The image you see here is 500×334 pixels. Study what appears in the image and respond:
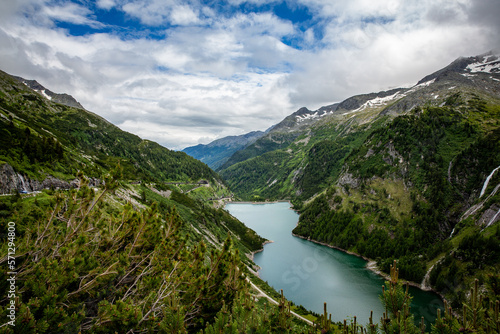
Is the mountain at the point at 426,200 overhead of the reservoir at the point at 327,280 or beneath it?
overhead

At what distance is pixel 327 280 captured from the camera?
64.9 m

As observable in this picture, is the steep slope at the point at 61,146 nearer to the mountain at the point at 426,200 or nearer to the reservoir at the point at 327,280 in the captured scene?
the reservoir at the point at 327,280

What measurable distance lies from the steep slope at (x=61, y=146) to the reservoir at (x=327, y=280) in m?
48.9

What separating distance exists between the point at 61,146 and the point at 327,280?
69.3m

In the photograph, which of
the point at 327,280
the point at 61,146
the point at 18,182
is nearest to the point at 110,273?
the point at 18,182

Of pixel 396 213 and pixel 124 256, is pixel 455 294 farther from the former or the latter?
pixel 124 256

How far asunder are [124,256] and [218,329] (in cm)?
570

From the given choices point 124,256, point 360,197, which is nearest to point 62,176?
point 124,256

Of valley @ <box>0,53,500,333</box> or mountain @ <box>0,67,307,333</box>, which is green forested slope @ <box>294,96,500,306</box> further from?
mountain @ <box>0,67,307,333</box>

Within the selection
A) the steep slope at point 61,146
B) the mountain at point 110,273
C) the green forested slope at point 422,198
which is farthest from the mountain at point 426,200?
the steep slope at point 61,146

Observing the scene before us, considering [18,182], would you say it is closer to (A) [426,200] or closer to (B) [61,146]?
(B) [61,146]

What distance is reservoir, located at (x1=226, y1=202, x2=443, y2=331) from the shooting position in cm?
5091

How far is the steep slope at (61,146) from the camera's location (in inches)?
1384

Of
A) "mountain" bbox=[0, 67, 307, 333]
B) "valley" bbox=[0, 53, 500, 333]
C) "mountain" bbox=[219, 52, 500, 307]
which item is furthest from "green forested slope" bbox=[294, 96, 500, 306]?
"mountain" bbox=[0, 67, 307, 333]
